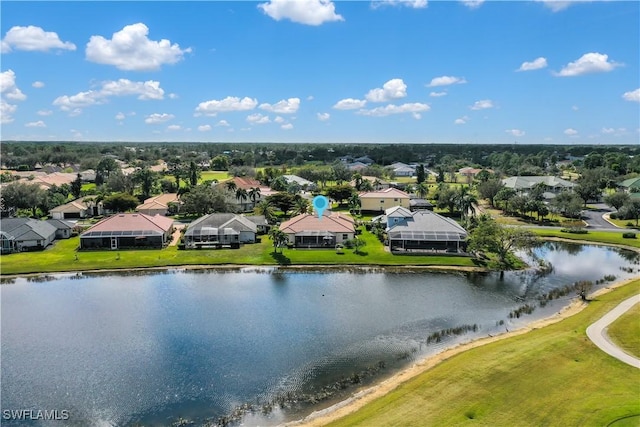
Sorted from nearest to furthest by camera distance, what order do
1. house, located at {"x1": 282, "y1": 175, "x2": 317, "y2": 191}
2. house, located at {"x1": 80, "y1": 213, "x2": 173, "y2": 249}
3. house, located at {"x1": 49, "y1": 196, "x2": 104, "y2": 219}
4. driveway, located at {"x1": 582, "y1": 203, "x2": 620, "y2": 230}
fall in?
1. house, located at {"x1": 80, "y1": 213, "x2": 173, "y2": 249}
2. driveway, located at {"x1": 582, "y1": 203, "x2": 620, "y2": 230}
3. house, located at {"x1": 49, "y1": 196, "x2": 104, "y2": 219}
4. house, located at {"x1": 282, "y1": 175, "x2": 317, "y2": 191}

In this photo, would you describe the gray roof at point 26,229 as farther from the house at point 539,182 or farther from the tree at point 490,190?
the house at point 539,182

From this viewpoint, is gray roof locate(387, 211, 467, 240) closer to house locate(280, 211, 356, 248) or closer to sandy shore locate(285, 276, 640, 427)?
house locate(280, 211, 356, 248)

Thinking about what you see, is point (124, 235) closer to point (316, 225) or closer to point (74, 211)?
point (316, 225)

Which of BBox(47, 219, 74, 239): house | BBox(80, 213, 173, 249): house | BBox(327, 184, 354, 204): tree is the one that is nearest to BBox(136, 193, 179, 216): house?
BBox(47, 219, 74, 239): house

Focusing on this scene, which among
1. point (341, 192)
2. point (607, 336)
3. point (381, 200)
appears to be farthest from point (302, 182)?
point (607, 336)

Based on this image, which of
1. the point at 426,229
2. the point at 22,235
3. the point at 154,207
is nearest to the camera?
the point at 426,229

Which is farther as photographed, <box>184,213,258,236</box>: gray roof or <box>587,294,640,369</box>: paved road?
<box>184,213,258,236</box>: gray roof

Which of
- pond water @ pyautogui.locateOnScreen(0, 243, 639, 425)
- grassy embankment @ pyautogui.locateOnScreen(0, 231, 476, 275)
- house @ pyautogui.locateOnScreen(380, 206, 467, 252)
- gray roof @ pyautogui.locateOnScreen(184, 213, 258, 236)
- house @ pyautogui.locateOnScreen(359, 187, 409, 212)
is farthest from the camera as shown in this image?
house @ pyautogui.locateOnScreen(359, 187, 409, 212)
